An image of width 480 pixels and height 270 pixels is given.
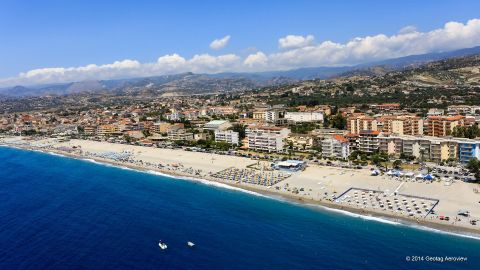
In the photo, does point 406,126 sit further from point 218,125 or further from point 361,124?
point 218,125

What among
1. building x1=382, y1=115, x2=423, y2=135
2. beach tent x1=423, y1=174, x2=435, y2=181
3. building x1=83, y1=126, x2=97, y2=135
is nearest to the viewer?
beach tent x1=423, y1=174, x2=435, y2=181

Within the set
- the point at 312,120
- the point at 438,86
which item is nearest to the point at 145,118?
the point at 312,120

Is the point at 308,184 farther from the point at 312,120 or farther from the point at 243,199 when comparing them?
the point at 312,120

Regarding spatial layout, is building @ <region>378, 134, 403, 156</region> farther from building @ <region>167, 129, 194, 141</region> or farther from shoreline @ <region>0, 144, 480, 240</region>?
building @ <region>167, 129, 194, 141</region>

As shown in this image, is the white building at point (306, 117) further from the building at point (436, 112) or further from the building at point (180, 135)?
the building at point (180, 135)

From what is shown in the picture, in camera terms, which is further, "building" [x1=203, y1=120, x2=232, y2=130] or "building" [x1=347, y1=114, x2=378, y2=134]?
"building" [x1=203, y1=120, x2=232, y2=130]

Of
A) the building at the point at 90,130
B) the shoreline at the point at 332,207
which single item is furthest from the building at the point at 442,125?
the building at the point at 90,130

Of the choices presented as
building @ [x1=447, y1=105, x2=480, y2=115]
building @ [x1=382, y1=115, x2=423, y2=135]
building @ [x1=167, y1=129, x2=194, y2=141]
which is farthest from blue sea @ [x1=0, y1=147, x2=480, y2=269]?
building @ [x1=447, y1=105, x2=480, y2=115]
